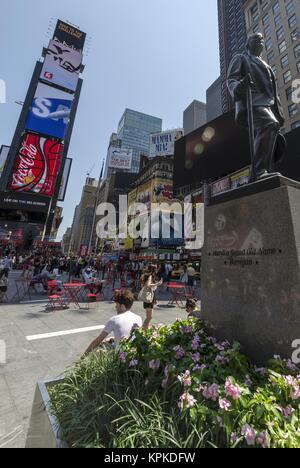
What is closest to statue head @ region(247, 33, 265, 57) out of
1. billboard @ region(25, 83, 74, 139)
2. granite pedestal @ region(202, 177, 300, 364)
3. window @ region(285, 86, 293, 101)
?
granite pedestal @ region(202, 177, 300, 364)

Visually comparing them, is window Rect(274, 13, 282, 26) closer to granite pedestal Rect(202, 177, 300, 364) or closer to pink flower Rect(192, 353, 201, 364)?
granite pedestal Rect(202, 177, 300, 364)

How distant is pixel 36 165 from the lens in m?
28.2

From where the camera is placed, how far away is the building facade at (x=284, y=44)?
1629 inches

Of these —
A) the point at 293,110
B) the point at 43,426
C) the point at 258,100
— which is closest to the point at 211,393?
the point at 43,426

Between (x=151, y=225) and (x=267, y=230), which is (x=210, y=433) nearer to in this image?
(x=267, y=230)

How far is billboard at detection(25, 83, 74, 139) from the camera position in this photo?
29.3 m

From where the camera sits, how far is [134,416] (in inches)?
73.1

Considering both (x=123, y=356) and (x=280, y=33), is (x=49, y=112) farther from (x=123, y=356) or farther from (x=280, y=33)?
(x=280, y=33)

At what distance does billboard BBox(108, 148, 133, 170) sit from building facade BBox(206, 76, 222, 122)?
55930mm

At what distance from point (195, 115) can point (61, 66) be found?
3885 inches

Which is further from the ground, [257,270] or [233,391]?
[257,270]

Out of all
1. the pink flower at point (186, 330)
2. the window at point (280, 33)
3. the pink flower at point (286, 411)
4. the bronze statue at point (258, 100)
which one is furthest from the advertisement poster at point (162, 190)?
the pink flower at point (286, 411)

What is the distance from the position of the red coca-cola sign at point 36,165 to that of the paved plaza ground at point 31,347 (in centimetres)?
2066
